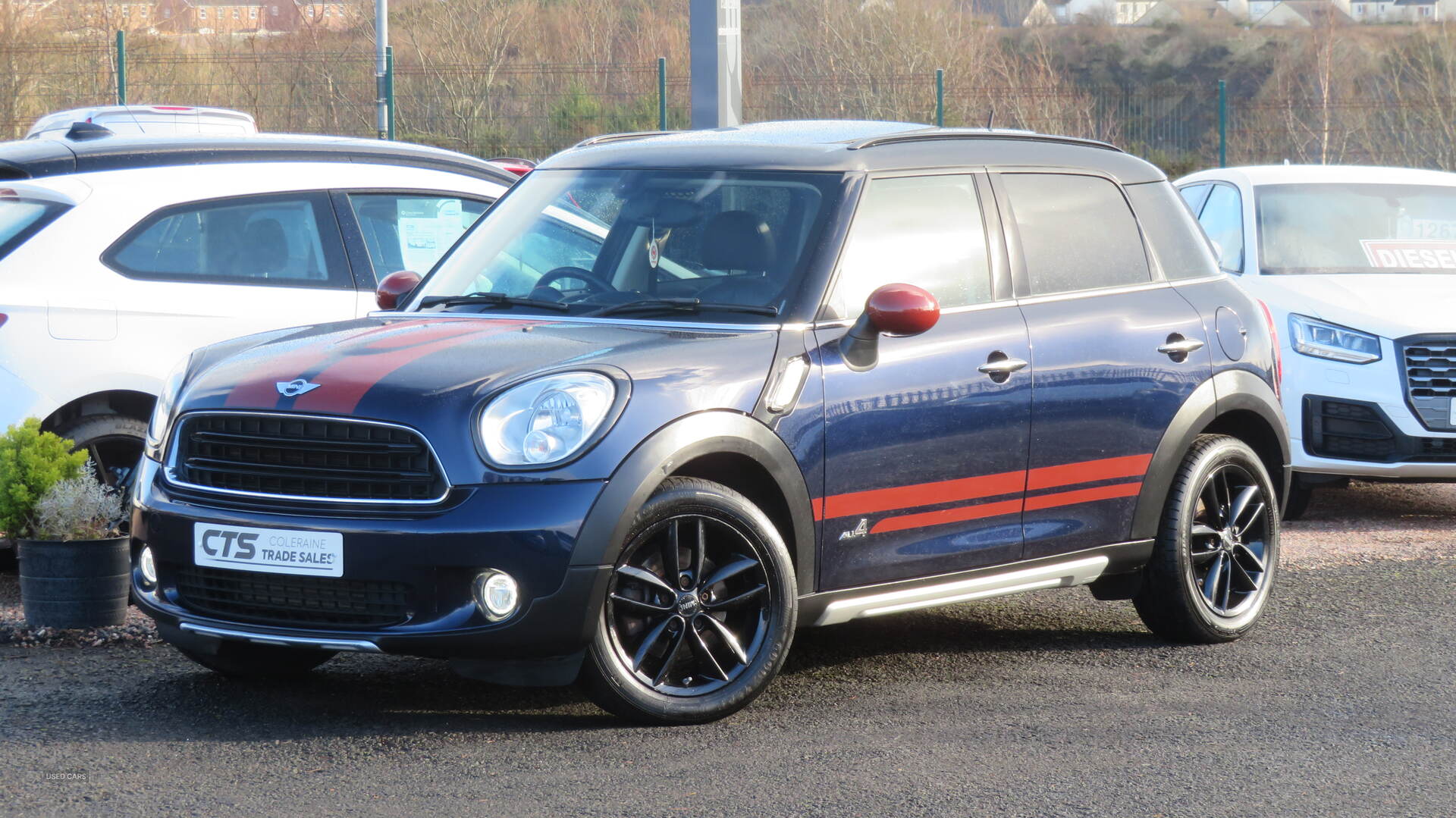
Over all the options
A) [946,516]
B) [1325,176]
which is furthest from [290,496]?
[1325,176]

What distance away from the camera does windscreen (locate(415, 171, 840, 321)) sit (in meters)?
5.39

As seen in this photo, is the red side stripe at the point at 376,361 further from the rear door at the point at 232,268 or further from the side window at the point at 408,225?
the side window at the point at 408,225

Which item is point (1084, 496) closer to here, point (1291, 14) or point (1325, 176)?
point (1325, 176)

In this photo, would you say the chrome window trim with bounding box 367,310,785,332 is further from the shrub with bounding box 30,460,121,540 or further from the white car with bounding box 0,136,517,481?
the white car with bounding box 0,136,517,481

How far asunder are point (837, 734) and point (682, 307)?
1.37m

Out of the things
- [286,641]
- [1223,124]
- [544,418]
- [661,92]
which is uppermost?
[661,92]

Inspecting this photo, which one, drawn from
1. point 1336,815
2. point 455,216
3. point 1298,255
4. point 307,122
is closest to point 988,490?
point 1336,815

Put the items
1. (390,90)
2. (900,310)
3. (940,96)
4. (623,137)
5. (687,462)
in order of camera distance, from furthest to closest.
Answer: (940,96), (390,90), (623,137), (900,310), (687,462)

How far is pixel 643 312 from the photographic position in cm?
539

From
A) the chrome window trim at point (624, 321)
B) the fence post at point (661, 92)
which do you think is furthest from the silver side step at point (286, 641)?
the fence post at point (661, 92)

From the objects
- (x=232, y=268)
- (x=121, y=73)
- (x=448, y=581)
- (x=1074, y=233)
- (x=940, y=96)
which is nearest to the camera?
(x=448, y=581)

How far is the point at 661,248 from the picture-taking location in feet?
18.4

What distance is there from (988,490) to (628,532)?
139 centimetres

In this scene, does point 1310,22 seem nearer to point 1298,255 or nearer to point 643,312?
point 1298,255
